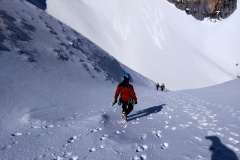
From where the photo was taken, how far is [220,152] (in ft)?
19.5

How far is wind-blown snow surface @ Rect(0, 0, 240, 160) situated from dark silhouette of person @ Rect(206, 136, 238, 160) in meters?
0.02

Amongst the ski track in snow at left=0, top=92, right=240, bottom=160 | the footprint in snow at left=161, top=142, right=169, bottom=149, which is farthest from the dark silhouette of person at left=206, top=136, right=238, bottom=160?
the footprint in snow at left=161, top=142, right=169, bottom=149

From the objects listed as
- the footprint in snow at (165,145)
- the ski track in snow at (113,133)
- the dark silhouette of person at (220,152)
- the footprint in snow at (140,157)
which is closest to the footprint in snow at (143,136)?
the ski track in snow at (113,133)

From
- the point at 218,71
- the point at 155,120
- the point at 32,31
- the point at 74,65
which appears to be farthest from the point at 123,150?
the point at 218,71

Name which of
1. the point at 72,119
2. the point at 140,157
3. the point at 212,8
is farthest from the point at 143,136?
the point at 212,8

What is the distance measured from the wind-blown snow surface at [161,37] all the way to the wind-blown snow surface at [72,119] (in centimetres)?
3333

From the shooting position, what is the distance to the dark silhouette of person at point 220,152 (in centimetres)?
564

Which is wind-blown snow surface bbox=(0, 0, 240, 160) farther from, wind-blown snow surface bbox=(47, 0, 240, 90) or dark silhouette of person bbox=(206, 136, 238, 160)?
wind-blown snow surface bbox=(47, 0, 240, 90)

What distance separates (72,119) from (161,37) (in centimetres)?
5705

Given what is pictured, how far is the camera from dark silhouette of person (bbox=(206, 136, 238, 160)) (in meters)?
5.64

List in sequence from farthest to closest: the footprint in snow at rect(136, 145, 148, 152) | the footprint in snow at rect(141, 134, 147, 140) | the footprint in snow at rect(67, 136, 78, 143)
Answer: the footprint in snow at rect(141, 134, 147, 140)
the footprint in snow at rect(67, 136, 78, 143)
the footprint in snow at rect(136, 145, 148, 152)

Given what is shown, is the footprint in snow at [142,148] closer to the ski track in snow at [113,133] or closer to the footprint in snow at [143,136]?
the ski track in snow at [113,133]

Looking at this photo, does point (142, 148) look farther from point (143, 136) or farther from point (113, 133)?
→ point (113, 133)

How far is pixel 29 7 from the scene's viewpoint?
866 inches
